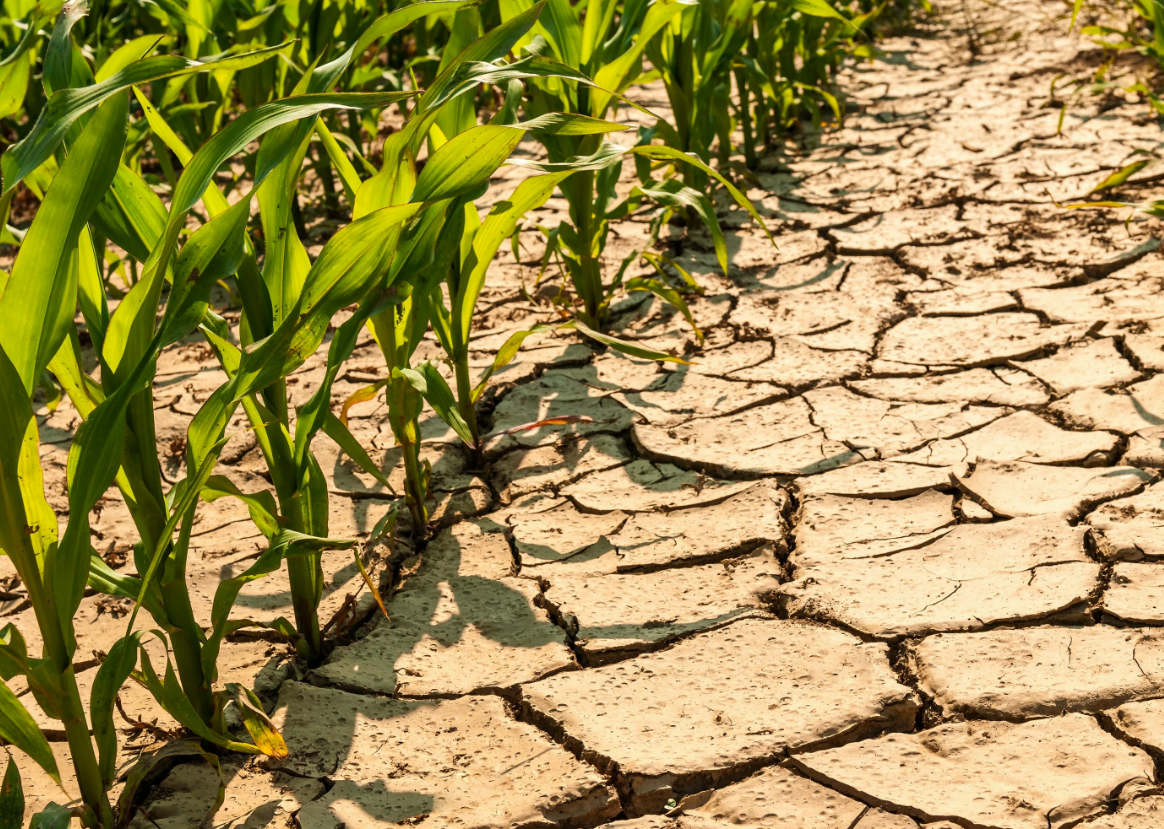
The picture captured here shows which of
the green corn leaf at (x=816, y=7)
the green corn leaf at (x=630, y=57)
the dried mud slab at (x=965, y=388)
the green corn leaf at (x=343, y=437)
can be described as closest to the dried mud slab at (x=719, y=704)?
the green corn leaf at (x=343, y=437)

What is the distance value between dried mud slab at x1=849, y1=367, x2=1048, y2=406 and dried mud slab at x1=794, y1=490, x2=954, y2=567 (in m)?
0.36

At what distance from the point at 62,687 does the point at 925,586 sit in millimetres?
1139

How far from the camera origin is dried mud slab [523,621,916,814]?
1.37 metres

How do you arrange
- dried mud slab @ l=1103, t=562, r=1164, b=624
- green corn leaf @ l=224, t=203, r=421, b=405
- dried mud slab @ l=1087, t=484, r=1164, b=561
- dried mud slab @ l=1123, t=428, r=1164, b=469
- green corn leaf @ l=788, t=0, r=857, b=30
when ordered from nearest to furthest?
1. green corn leaf @ l=224, t=203, r=421, b=405
2. dried mud slab @ l=1103, t=562, r=1164, b=624
3. dried mud slab @ l=1087, t=484, r=1164, b=561
4. dried mud slab @ l=1123, t=428, r=1164, b=469
5. green corn leaf @ l=788, t=0, r=857, b=30

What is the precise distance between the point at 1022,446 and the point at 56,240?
62.0 inches

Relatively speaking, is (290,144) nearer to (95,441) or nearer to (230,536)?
(95,441)

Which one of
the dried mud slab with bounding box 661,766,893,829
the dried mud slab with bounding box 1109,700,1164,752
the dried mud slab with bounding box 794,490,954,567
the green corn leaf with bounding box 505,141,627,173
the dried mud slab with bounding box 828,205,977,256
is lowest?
the dried mud slab with bounding box 661,766,893,829

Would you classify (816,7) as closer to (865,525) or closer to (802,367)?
(802,367)

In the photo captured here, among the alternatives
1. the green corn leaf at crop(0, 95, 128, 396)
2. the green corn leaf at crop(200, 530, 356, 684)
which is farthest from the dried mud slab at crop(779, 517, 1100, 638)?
the green corn leaf at crop(0, 95, 128, 396)

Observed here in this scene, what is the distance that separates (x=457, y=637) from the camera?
167cm

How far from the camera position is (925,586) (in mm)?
1653

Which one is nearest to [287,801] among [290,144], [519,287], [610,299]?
[290,144]

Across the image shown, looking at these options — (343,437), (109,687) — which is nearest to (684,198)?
(343,437)

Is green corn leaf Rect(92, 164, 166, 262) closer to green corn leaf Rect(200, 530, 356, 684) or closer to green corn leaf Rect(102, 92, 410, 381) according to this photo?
green corn leaf Rect(102, 92, 410, 381)
